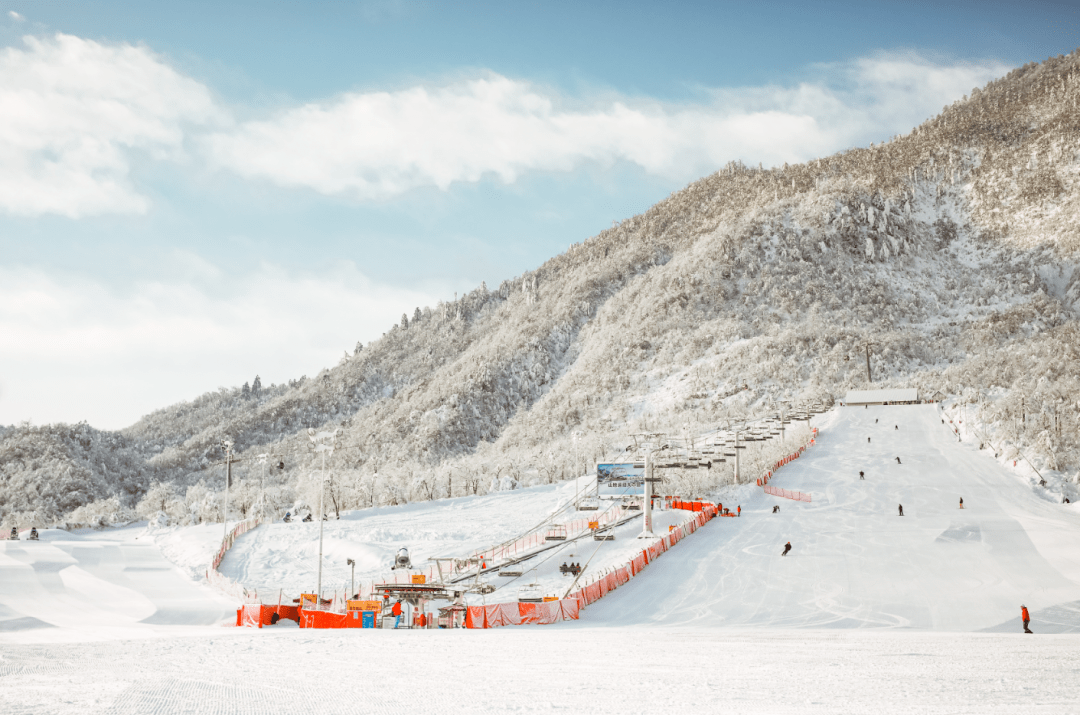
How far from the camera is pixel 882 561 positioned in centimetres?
3812

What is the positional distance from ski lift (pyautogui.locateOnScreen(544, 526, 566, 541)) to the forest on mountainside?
59.2ft

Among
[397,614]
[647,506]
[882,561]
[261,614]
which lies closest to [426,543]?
[647,506]

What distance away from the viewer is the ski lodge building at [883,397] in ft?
331

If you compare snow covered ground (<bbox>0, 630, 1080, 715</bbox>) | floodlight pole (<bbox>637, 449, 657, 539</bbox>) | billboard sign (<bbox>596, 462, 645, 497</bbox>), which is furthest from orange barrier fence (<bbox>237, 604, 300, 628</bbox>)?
billboard sign (<bbox>596, 462, 645, 497</bbox>)

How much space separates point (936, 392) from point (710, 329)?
1739 inches

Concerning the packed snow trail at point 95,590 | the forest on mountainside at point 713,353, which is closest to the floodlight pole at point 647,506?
the forest on mountainside at point 713,353

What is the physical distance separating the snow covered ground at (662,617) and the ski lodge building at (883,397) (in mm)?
27138

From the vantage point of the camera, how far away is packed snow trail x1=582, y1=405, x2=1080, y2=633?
29484 millimetres

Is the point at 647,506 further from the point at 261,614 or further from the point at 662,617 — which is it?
the point at 261,614

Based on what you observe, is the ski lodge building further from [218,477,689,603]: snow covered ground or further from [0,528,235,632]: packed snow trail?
[0,528,235,632]: packed snow trail

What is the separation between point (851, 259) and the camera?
158875 mm

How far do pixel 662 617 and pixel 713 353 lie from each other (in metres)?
105

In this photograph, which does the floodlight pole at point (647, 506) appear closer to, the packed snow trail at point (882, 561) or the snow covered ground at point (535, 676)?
the packed snow trail at point (882, 561)

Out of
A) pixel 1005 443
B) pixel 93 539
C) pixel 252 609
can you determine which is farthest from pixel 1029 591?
pixel 93 539
